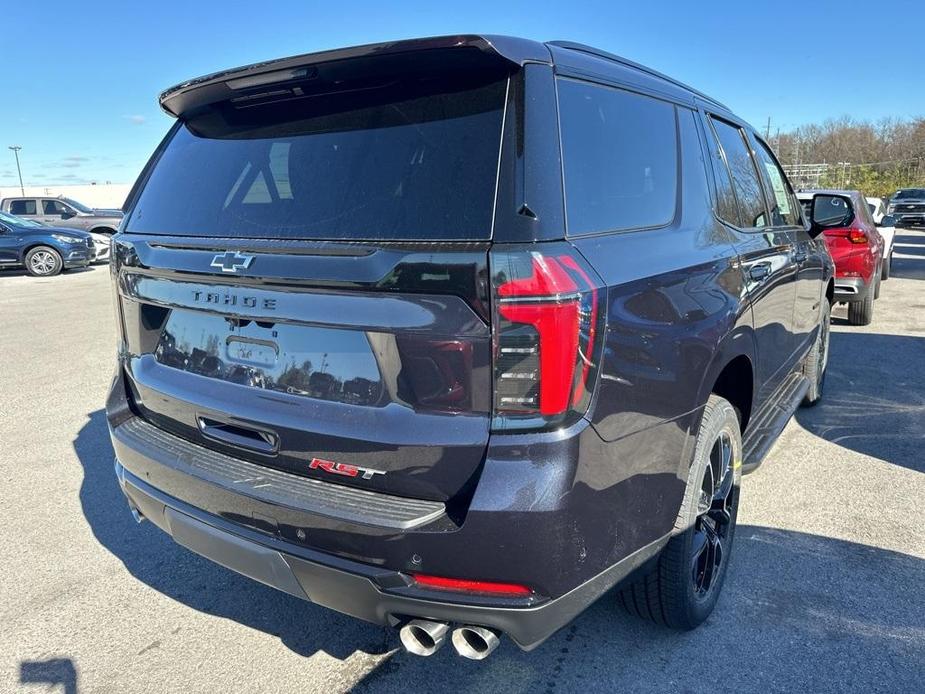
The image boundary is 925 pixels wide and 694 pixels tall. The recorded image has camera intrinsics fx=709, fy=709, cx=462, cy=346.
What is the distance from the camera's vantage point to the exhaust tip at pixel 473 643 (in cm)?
192

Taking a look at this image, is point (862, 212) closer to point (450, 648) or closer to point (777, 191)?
point (777, 191)

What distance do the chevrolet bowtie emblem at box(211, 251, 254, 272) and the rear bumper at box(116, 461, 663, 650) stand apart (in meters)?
0.79

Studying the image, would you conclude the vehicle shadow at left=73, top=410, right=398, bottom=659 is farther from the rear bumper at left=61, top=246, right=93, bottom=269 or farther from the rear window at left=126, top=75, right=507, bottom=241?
the rear bumper at left=61, top=246, right=93, bottom=269

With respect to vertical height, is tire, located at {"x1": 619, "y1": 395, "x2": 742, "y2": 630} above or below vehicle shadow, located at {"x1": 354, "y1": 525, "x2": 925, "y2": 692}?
above

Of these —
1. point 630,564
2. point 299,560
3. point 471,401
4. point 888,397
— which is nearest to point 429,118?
point 471,401

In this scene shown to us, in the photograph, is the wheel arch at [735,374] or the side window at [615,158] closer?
the side window at [615,158]

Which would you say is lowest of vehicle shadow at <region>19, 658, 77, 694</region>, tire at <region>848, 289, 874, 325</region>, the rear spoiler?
vehicle shadow at <region>19, 658, 77, 694</region>

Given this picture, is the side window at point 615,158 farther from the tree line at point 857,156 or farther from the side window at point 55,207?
the tree line at point 857,156

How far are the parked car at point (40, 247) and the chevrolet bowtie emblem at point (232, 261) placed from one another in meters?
16.5

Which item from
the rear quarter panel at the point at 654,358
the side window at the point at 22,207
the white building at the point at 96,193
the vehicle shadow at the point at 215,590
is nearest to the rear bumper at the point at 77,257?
the side window at the point at 22,207

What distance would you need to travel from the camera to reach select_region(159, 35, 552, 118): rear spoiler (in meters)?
1.91

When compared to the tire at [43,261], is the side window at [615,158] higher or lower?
higher

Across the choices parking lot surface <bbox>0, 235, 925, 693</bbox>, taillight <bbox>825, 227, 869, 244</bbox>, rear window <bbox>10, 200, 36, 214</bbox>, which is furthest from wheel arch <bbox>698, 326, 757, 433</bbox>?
rear window <bbox>10, 200, 36, 214</bbox>

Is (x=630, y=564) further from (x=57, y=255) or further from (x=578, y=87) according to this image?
(x=57, y=255)
